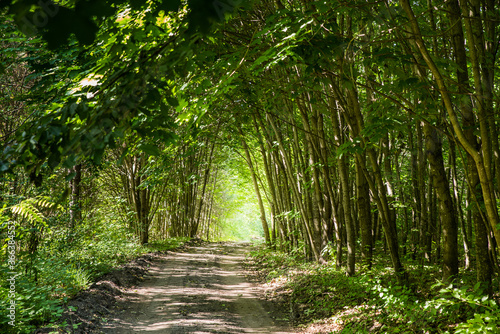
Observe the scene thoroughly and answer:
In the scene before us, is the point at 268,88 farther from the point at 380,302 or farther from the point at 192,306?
the point at 192,306

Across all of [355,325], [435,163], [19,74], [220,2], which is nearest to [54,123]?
[220,2]

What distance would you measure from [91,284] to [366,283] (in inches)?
181

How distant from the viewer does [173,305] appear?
221 inches

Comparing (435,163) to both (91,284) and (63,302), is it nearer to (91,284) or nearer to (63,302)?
(63,302)

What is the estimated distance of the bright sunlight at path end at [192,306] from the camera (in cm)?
460

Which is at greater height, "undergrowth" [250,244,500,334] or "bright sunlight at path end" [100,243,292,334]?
"undergrowth" [250,244,500,334]

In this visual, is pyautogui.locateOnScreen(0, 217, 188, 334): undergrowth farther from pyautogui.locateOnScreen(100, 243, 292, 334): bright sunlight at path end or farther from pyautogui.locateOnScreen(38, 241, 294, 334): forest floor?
pyautogui.locateOnScreen(100, 243, 292, 334): bright sunlight at path end

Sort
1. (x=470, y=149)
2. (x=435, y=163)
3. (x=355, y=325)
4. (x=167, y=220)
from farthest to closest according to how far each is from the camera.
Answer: (x=167, y=220) → (x=355, y=325) → (x=435, y=163) → (x=470, y=149)

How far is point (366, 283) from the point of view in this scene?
15.4 ft

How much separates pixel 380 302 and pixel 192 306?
3012 millimetres

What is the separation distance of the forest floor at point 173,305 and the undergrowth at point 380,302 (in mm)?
482

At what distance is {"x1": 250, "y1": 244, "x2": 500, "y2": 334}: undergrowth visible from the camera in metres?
2.81

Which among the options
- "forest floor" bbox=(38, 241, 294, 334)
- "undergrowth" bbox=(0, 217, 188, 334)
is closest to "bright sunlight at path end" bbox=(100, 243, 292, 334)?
"forest floor" bbox=(38, 241, 294, 334)

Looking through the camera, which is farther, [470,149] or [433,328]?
[433,328]
